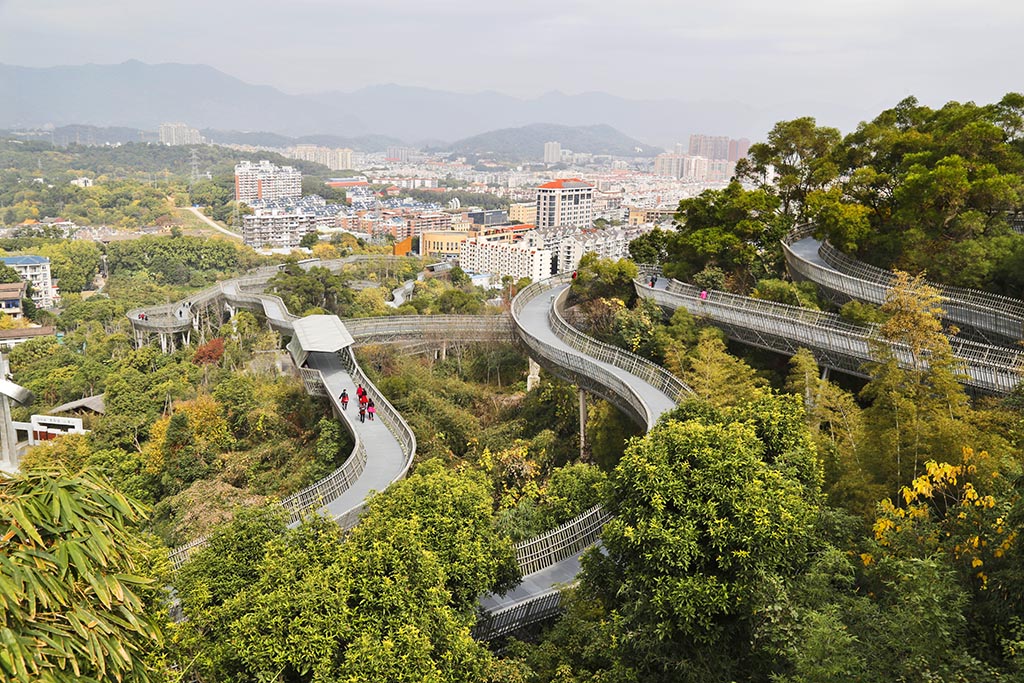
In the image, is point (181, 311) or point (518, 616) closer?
point (518, 616)

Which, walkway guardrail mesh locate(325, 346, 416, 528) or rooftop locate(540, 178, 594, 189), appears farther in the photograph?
rooftop locate(540, 178, 594, 189)

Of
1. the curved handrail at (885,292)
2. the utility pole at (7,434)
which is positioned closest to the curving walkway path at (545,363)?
the curved handrail at (885,292)

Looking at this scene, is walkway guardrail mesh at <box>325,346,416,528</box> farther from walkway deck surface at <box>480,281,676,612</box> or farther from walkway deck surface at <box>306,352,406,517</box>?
walkway deck surface at <box>480,281,676,612</box>

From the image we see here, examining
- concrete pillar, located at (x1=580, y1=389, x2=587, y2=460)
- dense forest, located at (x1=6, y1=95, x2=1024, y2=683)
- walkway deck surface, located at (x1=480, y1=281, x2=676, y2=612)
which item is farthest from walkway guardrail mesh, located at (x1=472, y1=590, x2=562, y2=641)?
concrete pillar, located at (x1=580, y1=389, x2=587, y2=460)

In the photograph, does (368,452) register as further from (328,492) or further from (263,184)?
(263,184)

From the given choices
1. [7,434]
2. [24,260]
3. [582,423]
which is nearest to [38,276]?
[24,260]

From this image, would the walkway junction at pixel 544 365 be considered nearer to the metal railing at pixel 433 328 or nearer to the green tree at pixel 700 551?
the metal railing at pixel 433 328

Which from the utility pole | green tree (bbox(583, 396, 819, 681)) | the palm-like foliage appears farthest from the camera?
the utility pole
